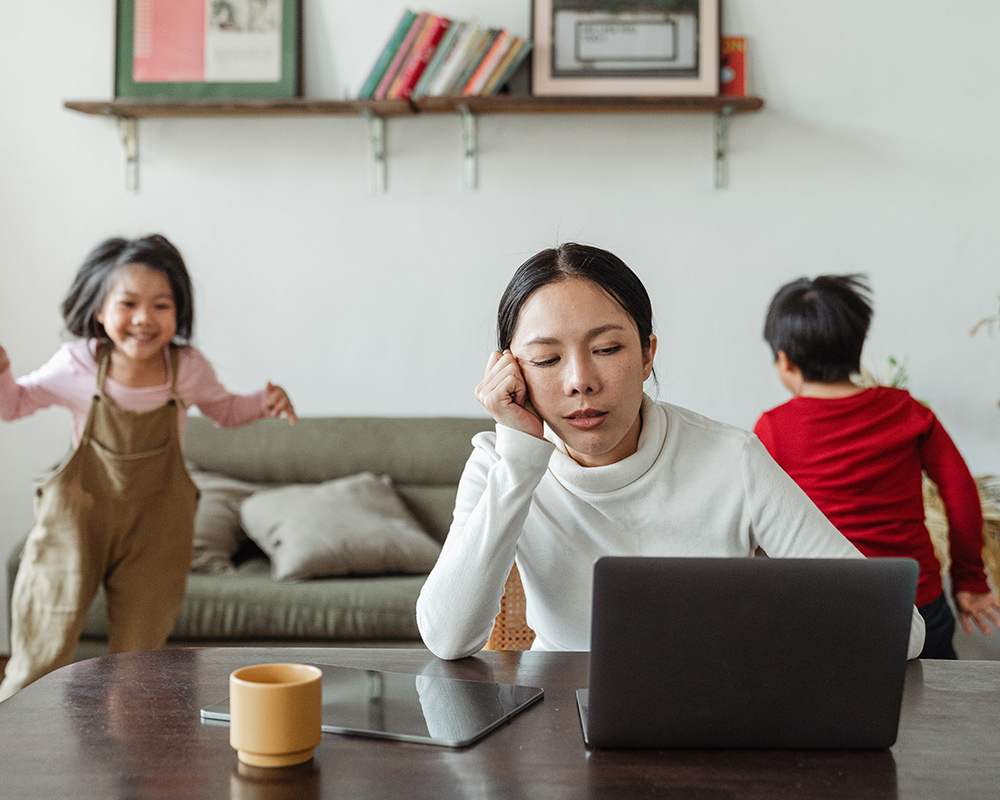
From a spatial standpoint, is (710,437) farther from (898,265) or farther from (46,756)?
(898,265)

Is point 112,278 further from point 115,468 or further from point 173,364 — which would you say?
point 115,468

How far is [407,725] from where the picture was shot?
86 centimetres

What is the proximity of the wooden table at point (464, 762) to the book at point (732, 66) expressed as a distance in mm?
2566

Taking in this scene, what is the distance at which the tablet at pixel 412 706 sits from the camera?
2.77 ft

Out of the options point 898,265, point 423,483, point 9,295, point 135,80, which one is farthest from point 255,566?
point 898,265

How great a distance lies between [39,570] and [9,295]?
1622mm

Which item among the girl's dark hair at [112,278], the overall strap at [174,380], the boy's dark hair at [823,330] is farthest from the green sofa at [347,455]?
the boy's dark hair at [823,330]

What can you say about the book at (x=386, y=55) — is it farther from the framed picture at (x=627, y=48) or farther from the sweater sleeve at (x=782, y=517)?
the sweater sleeve at (x=782, y=517)

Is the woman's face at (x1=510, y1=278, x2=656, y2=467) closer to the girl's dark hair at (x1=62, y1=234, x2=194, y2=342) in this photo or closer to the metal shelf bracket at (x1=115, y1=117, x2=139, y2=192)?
the girl's dark hair at (x1=62, y1=234, x2=194, y2=342)

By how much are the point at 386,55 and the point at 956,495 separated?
2.19 m

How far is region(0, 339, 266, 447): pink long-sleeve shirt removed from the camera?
2.19 metres

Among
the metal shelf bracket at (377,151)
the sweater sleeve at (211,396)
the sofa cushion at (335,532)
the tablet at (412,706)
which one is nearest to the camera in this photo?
the tablet at (412,706)

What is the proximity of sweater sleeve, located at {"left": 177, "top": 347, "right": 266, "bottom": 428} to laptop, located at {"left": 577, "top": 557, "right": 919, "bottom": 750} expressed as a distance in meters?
1.71

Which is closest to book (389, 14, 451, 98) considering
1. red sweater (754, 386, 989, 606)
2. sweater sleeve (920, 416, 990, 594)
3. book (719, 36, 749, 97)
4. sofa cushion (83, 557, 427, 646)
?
book (719, 36, 749, 97)
